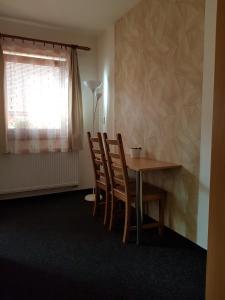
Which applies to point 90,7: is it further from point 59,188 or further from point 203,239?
point 203,239

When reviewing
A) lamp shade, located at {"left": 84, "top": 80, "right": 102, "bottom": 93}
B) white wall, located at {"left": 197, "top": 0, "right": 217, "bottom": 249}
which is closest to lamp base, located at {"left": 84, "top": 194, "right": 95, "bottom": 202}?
lamp shade, located at {"left": 84, "top": 80, "right": 102, "bottom": 93}

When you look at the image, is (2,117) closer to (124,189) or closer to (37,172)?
(37,172)

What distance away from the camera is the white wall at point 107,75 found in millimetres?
3824

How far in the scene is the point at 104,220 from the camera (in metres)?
2.94

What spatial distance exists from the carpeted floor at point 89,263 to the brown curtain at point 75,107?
1.35m

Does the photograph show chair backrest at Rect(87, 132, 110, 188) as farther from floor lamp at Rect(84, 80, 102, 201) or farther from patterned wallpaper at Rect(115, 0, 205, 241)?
floor lamp at Rect(84, 80, 102, 201)

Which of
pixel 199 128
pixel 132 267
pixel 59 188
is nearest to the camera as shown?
pixel 132 267

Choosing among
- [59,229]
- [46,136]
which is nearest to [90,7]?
[46,136]

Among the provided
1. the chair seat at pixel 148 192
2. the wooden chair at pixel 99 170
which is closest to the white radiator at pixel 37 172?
the wooden chair at pixel 99 170

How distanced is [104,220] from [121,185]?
0.55 m

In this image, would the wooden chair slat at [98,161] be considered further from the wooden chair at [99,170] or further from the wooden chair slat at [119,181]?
the wooden chair slat at [119,181]

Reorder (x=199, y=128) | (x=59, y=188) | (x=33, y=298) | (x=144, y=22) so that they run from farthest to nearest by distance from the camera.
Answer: (x=59, y=188)
(x=144, y=22)
(x=199, y=128)
(x=33, y=298)

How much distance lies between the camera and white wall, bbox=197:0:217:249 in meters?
2.10

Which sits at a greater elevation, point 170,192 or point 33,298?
point 170,192
